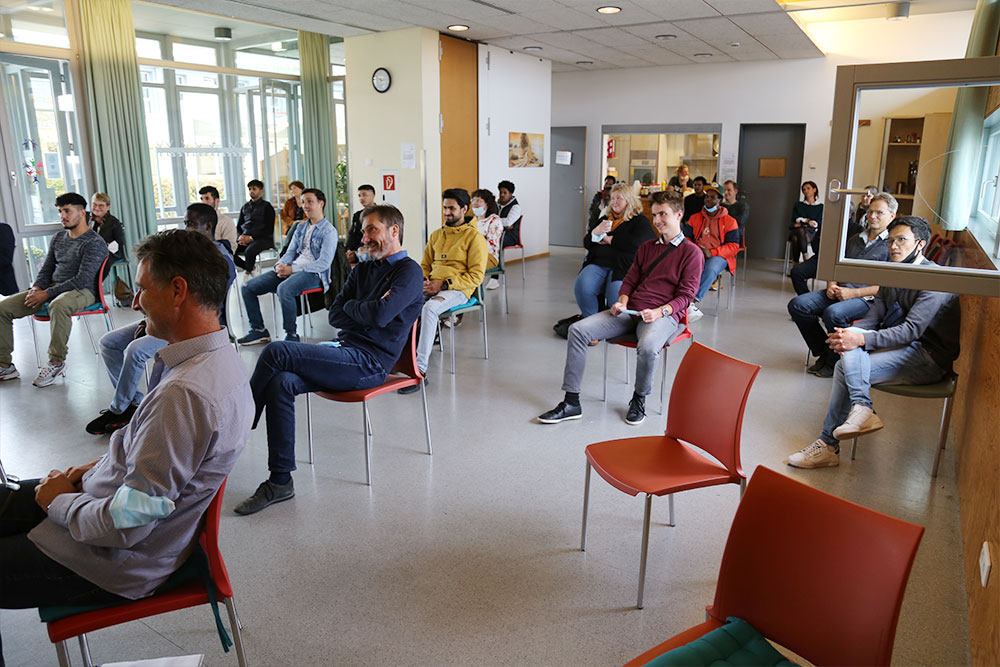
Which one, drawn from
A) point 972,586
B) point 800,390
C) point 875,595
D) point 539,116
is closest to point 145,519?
point 875,595

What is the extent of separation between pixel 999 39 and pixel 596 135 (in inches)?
322

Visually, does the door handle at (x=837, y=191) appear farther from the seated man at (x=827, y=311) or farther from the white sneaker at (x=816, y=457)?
the seated man at (x=827, y=311)

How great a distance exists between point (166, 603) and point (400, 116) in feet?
22.9

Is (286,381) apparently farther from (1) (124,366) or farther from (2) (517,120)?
(2) (517,120)

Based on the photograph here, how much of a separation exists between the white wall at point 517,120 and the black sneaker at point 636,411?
5501mm

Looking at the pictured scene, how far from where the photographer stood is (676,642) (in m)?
1.69


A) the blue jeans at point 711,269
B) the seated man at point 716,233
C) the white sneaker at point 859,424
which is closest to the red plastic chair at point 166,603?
the white sneaker at point 859,424

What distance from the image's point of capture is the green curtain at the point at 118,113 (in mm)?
7387

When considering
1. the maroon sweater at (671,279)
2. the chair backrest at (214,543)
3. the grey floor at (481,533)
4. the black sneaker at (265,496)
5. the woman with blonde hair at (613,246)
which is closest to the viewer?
the chair backrest at (214,543)

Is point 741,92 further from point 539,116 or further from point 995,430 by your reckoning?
point 995,430

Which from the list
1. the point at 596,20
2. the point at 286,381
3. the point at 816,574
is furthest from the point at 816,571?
the point at 596,20

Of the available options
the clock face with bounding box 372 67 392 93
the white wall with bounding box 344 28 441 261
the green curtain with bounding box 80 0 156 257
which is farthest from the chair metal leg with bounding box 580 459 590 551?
the green curtain with bounding box 80 0 156 257

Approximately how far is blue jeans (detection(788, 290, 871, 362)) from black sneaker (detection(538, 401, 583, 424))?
188 centimetres

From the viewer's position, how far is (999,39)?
3.69 m
